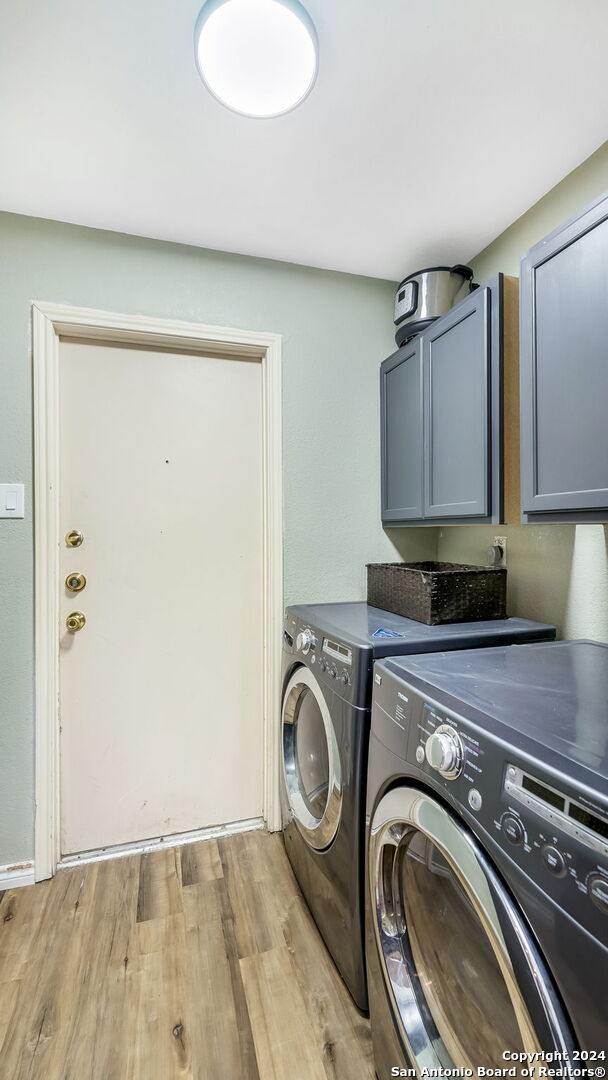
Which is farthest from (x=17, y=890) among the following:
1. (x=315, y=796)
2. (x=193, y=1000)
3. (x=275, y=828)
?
(x=315, y=796)

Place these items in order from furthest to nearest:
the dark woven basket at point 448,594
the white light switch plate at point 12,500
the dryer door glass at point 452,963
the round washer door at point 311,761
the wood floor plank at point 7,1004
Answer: the white light switch plate at point 12,500, the dark woven basket at point 448,594, the round washer door at point 311,761, the wood floor plank at point 7,1004, the dryer door glass at point 452,963

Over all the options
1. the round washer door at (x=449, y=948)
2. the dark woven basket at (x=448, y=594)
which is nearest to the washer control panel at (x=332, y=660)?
the round washer door at (x=449, y=948)

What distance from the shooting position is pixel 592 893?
521mm

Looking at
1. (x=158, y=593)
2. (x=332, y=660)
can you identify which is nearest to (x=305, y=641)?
(x=332, y=660)

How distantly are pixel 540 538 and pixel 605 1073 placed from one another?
4.43ft

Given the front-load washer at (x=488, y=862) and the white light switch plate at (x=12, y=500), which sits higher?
the white light switch plate at (x=12, y=500)

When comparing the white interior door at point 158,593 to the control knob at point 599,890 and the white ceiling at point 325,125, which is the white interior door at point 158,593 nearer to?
the white ceiling at point 325,125

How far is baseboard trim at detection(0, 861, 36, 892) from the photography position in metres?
1.60

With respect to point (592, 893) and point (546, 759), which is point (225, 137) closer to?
point (546, 759)

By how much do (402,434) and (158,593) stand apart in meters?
1.20

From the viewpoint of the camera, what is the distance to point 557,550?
5.02 ft

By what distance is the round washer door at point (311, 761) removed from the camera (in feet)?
Result: 4.10

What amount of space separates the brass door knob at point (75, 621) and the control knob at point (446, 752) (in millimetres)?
1437

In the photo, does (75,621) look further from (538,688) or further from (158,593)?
(538,688)
